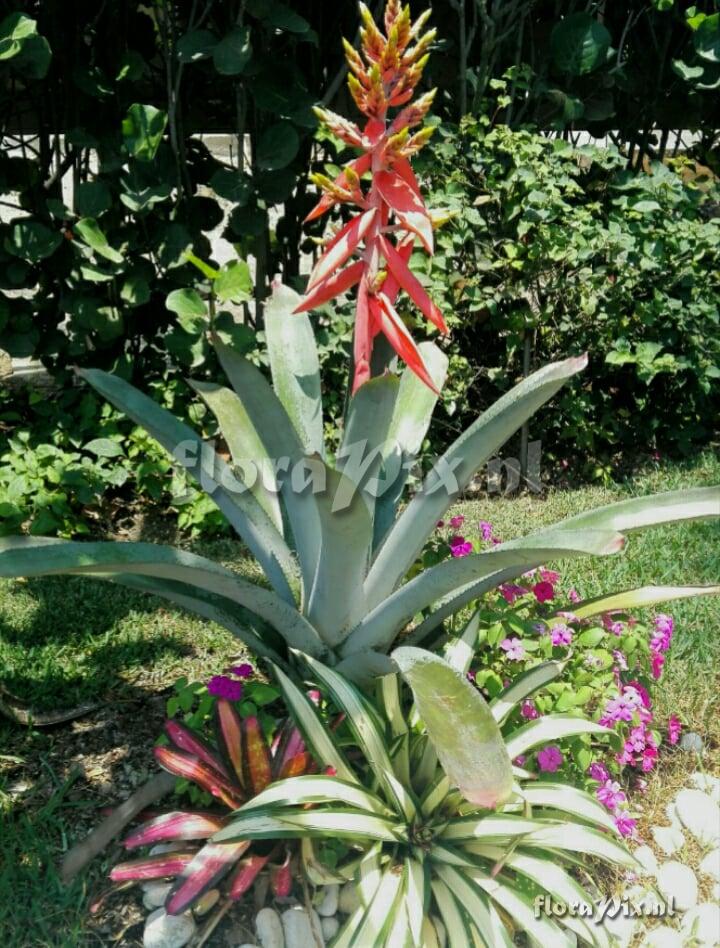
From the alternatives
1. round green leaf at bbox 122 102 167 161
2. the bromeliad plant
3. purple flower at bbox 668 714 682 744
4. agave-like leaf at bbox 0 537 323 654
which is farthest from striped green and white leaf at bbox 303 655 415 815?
round green leaf at bbox 122 102 167 161

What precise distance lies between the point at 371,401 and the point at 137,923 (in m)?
1.13

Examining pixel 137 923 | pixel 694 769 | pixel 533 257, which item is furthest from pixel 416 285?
pixel 533 257

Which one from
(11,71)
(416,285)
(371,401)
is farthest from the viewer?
(11,71)

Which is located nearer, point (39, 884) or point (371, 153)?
point (371, 153)

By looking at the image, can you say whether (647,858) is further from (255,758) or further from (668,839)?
(255,758)

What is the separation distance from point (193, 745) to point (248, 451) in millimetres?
721

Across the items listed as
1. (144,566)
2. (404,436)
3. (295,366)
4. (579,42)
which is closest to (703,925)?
(404,436)

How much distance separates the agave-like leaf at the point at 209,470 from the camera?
213 centimetres

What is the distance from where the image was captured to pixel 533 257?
376cm

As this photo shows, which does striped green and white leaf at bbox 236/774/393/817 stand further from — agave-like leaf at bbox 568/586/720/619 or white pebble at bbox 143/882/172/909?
agave-like leaf at bbox 568/586/720/619

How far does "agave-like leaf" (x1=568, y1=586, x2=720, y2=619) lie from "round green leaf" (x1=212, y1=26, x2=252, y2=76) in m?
2.20

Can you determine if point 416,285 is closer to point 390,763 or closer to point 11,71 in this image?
point 390,763

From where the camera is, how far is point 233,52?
3.36m

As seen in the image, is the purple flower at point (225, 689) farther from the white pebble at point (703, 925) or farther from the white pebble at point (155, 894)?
the white pebble at point (703, 925)
